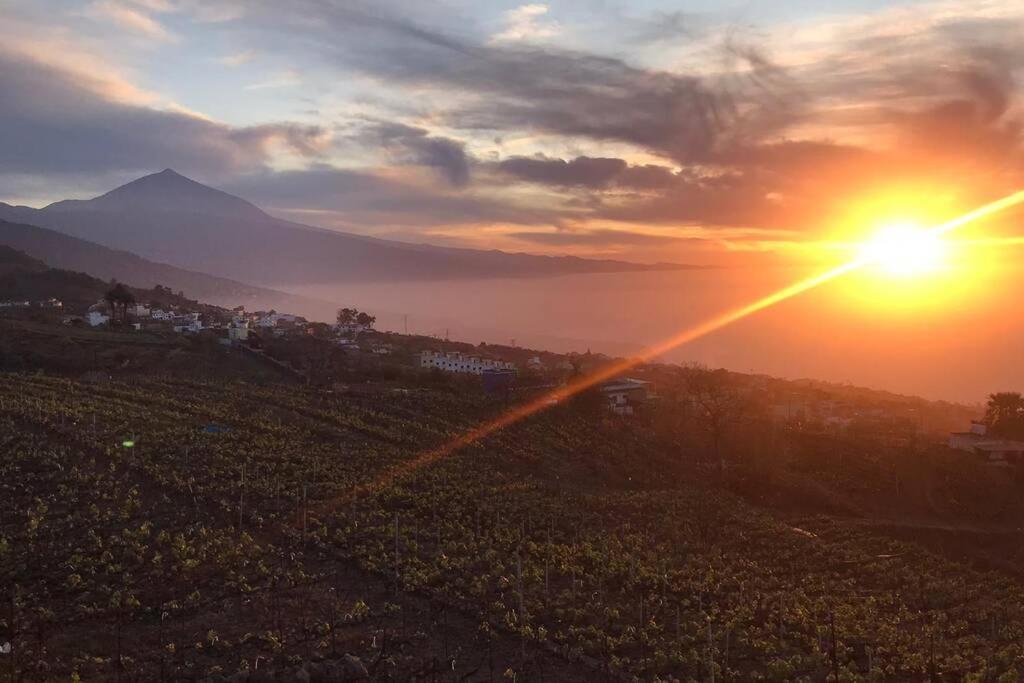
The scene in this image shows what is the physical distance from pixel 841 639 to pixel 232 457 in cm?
1382

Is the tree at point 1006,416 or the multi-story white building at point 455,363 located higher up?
the tree at point 1006,416

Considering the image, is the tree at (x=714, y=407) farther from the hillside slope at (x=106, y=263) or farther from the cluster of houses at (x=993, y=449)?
the hillside slope at (x=106, y=263)

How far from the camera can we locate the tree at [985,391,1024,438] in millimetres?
31938

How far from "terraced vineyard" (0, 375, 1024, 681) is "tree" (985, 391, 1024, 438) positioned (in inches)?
606

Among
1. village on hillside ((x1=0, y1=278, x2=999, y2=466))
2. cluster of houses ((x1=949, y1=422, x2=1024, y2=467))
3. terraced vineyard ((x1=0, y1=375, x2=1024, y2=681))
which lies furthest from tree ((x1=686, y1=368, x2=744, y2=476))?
cluster of houses ((x1=949, y1=422, x2=1024, y2=467))

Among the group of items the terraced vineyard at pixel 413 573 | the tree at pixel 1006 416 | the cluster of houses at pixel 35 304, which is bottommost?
the terraced vineyard at pixel 413 573

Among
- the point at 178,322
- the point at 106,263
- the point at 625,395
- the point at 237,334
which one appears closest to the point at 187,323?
the point at 178,322

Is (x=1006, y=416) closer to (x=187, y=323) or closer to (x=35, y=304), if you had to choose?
(x=187, y=323)

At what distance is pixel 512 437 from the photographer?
27078 mm

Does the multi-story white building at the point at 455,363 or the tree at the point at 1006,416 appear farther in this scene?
the multi-story white building at the point at 455,363

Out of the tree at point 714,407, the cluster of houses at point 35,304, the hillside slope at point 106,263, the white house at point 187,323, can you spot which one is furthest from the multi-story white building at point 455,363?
the hillside slope at point 106,263

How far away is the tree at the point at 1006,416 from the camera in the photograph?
1257 inches

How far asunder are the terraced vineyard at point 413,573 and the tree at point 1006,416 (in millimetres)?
15393

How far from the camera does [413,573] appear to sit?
12.4 m
